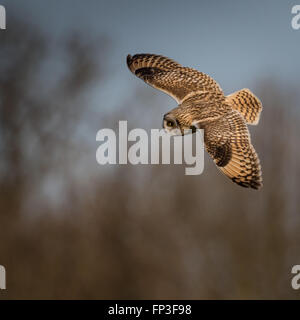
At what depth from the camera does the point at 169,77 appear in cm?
312

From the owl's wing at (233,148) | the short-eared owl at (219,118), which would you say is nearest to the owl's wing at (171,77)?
the short-eared owl at (219,118)

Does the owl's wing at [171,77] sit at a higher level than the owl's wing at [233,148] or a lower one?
higher

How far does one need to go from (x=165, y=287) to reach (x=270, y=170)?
132 inches

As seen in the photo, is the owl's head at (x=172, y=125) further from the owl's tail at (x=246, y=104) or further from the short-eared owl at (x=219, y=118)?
the owl's tail at (x=246, y=104)

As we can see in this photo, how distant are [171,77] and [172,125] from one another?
655 mm

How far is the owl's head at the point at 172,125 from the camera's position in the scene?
8.29 feet

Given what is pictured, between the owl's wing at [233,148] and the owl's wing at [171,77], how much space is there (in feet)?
0.81

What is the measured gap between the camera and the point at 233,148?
2.68m

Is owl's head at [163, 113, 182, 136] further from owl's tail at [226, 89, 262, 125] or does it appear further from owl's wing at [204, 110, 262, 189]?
owl's tail at [226, 89, 262, 125]

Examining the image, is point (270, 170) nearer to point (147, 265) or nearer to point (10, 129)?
point (147, 265)

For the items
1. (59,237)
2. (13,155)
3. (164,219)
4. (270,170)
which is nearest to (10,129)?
(13,155)

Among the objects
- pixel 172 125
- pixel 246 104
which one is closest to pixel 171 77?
pixel 246 104

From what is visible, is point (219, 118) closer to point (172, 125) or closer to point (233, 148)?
point (233, 148)

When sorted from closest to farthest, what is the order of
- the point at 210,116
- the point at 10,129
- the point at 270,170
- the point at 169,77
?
the point at 210,116 → the point at 169,77 → the point at 10,129 → the point at 270,170
